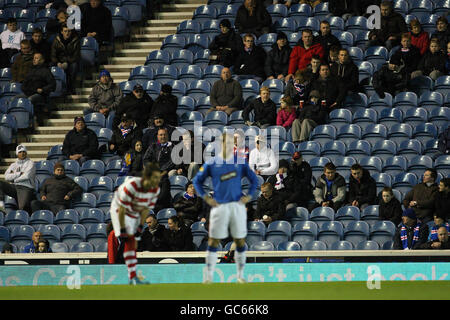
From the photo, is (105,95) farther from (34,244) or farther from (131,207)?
(131,207)

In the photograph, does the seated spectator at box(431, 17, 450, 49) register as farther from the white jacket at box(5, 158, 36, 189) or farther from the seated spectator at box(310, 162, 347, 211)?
the white jacket at box(5, 158, 36, 189)

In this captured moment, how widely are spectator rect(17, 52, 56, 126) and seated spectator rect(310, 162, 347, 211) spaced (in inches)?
282

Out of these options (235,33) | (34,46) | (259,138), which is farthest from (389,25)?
(34,46)

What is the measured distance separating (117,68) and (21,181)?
203 inches

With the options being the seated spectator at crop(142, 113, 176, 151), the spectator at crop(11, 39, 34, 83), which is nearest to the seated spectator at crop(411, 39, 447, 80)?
the seated spectator at crop(142, 113, 176, 151)

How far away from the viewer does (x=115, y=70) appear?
23781 millimetres

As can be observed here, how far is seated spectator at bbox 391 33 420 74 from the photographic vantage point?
20.3 m

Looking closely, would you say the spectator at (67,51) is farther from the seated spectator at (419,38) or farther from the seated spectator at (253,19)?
the seated spectator at (419,38)

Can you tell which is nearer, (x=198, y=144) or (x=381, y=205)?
(x=381, y=205)

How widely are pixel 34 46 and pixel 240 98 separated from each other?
551 cm

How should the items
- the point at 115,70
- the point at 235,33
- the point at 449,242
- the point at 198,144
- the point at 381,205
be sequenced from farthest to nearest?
1. the point at 115,70
2. the point at 235,33
3. the point at 198,144
4. the point at 381,205
5. the point at 449,242

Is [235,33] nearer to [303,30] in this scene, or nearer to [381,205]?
[303,30]

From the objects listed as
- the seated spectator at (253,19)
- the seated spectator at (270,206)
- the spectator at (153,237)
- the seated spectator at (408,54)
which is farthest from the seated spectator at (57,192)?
the seated spectator at (408,54)

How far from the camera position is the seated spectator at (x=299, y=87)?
20.1m
